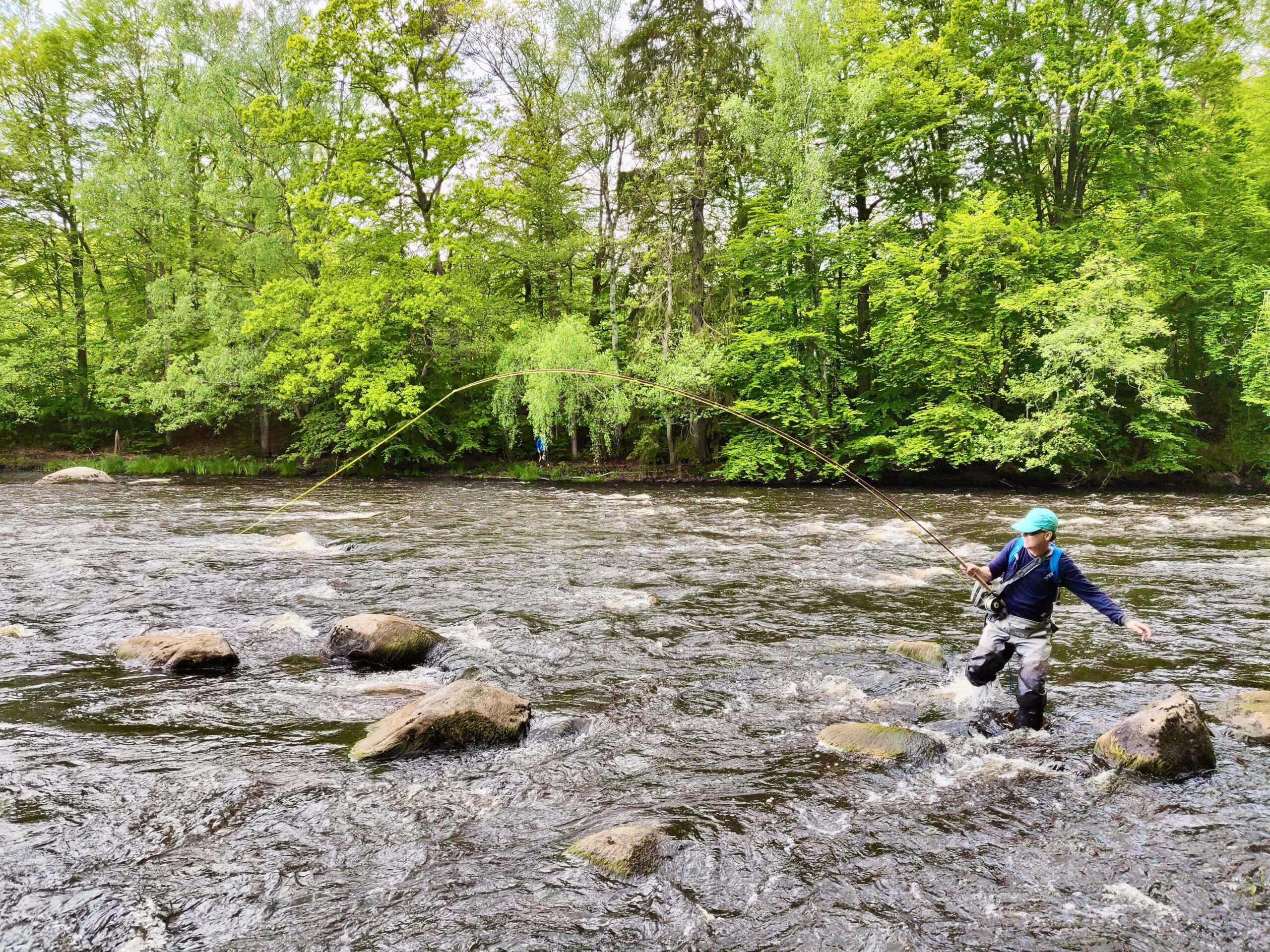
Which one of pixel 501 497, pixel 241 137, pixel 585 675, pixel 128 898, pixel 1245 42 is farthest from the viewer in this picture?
pixel 241 137

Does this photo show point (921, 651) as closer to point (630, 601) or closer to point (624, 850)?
point (630, 601)

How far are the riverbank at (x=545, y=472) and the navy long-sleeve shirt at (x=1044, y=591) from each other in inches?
754

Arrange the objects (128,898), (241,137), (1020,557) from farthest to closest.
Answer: (241,137) < (1020,557) < (128,898)

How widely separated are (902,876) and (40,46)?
39597 millimetres

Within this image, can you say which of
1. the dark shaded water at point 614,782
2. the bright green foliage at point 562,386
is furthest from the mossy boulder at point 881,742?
the bright green foliage at point 562,386

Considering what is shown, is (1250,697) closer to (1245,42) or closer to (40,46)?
(1245,42)

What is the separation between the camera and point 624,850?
4.09m

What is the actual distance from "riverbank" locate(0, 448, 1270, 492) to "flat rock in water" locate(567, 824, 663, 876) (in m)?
21.4

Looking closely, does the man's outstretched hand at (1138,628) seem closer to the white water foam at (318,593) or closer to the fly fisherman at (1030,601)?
the fly fisherman at (1030,601)

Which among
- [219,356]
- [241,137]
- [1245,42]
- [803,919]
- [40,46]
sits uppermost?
[40,46]

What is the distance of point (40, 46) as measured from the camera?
92.4 feet

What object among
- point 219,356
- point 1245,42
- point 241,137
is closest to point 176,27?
point 241,137

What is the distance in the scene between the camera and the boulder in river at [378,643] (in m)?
7.23

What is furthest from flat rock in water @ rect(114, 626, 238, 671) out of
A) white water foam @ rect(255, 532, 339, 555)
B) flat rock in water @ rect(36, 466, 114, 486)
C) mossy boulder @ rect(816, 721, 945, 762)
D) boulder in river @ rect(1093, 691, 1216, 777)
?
flat rock in water @ rect(36, 466, 114, 486)
